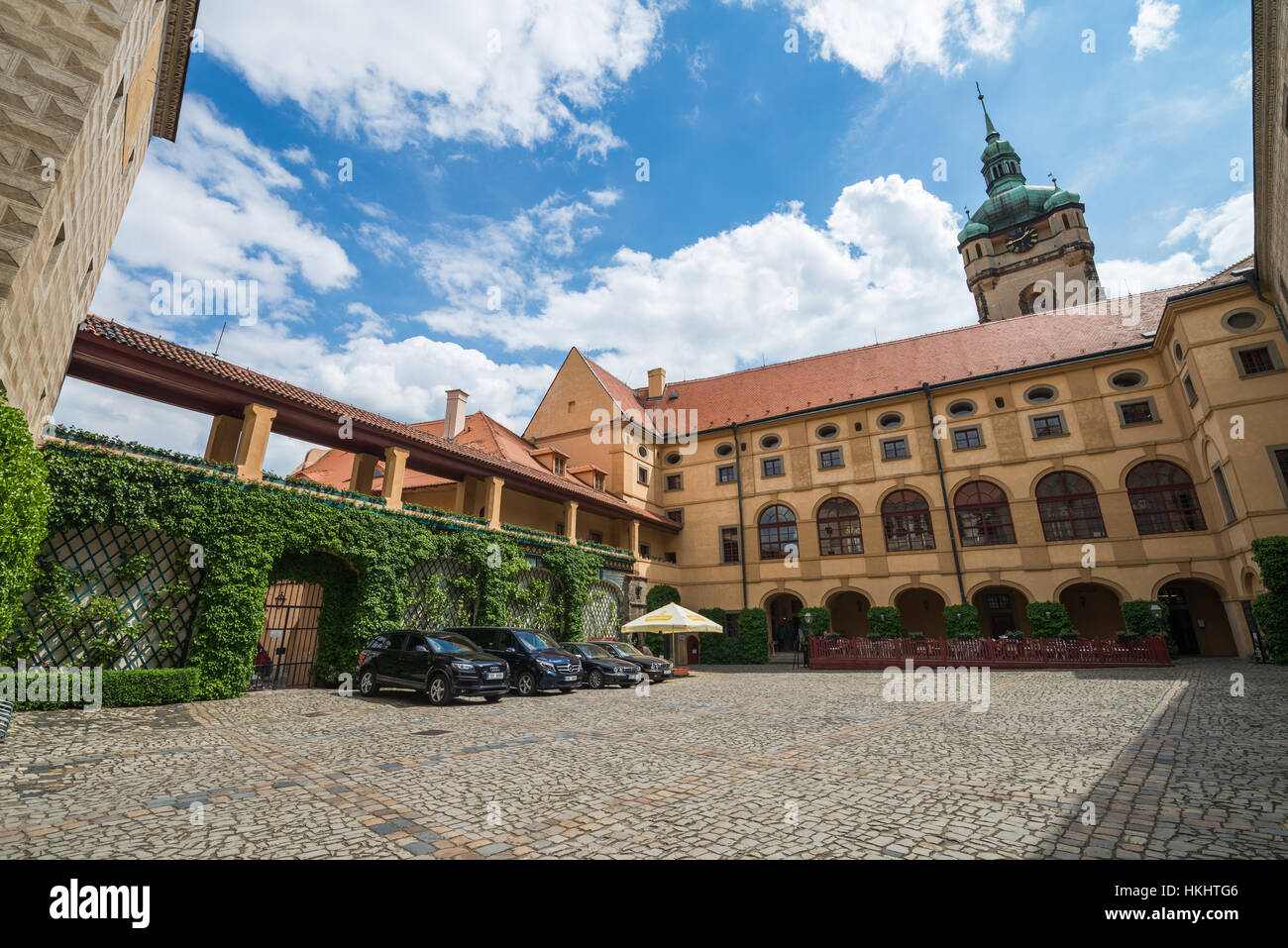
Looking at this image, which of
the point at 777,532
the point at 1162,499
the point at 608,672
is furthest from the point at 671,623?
the point at 1162,499

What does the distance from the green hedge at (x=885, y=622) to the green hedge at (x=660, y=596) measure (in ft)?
33.1

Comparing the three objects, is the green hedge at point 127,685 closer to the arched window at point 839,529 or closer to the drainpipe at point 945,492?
the arched window at point 839,529

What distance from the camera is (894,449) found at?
30.2 metres

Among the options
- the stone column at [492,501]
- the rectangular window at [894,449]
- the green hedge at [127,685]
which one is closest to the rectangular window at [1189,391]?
the rectangular window at [894,449]

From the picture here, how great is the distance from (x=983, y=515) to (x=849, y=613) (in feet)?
30.0

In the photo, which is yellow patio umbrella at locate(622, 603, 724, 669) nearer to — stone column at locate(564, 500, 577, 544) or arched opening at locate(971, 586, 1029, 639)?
stone column at locate(564, 500, 577, 544)

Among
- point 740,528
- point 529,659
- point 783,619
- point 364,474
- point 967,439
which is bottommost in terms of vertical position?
point 529,659

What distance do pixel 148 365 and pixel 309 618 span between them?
1062cm

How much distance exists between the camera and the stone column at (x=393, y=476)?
1792 cm

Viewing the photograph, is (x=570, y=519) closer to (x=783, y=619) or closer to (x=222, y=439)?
(x=222, y=439)

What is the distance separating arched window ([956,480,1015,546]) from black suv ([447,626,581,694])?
2120cm

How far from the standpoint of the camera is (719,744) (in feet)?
26.7

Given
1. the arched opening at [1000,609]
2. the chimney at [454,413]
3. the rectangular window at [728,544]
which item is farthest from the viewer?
the rectangular window at [728,544]

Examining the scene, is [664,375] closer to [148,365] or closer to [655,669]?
[655,669]
